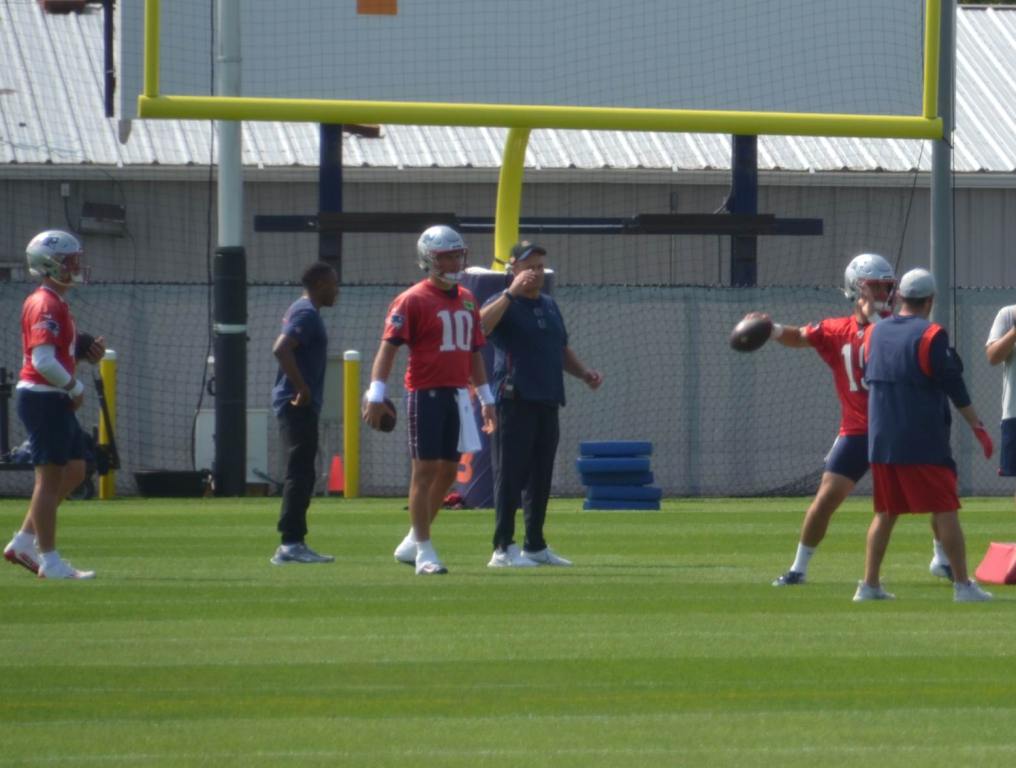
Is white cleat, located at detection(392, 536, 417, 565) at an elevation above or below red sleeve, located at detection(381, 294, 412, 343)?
below

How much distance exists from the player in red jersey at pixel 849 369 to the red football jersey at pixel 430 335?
6.45 ft

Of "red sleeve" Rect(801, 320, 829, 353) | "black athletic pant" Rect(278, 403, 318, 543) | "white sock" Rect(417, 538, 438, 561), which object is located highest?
"red sleeve" Rect(801, 320, 829, 353)

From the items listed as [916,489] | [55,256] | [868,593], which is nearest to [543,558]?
[868,593]

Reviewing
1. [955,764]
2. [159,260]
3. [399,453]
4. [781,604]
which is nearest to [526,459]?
[781,604]

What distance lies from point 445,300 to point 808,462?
38.5ft

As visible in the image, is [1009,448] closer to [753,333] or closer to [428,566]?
[753,333]

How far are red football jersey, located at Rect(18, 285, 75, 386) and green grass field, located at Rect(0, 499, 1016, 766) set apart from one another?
4.07ft

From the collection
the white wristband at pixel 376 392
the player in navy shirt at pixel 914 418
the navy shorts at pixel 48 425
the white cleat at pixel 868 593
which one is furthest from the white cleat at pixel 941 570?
the navy shorts at pixel 48 425

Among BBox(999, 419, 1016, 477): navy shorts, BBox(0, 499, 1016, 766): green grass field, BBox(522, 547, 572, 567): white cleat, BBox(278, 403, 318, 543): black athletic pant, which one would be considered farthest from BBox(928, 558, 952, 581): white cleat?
BBox(278, 403, 318, 543): black athletic pant

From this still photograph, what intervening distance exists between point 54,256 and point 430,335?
2230 millimetres

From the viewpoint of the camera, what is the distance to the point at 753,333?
37.6 ft

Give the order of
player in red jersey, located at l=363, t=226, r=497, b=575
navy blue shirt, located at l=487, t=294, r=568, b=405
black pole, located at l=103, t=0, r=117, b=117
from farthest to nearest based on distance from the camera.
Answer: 1. black pole, located at l=103, t=0, r=117, b=117
2. navy blue shirt, located at l=487, t=294, r=568, b=405
3. player in red jersey, located at l=363, t=226, r=497, b=575

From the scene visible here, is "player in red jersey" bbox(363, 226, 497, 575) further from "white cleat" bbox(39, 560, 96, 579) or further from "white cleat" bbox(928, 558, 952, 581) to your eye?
"white cleat" bbox(928, 558, 952, 581)

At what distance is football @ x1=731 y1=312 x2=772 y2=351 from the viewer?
11.4 meters
